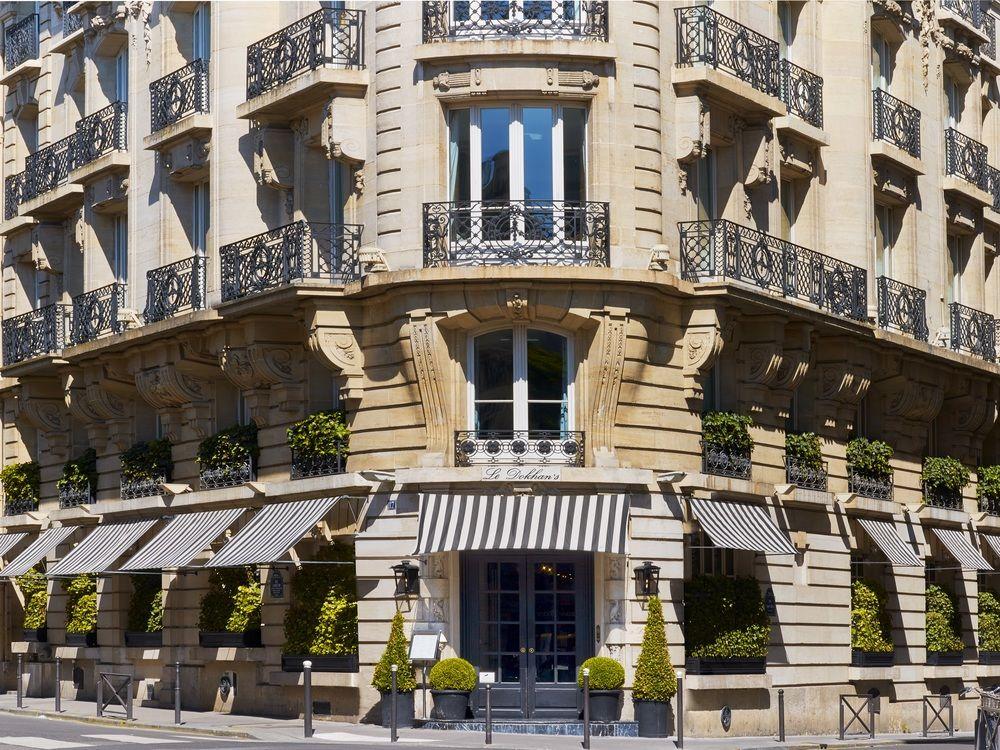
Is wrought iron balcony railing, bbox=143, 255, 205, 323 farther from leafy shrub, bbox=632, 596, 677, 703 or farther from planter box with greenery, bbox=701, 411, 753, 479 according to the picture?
leafy shrub, bbox=632, 596, 677, 703

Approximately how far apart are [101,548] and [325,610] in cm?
762

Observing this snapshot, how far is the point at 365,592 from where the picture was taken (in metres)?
32.6

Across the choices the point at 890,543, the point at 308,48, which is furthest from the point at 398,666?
the point at 890,543

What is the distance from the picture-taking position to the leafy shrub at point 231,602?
35562 mm

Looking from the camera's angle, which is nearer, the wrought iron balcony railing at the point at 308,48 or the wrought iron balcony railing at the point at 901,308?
the wrought iron balcony railing at the point at 308,48

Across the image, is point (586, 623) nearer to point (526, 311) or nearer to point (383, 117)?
point (526, 311)

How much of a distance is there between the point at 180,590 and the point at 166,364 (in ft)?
14.2

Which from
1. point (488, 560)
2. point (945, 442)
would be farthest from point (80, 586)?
point (945, 442)

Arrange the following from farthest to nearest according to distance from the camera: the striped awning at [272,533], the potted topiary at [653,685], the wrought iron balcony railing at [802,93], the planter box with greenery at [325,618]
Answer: the wrought iron balcony railing at [802,93] < the planter box with greenery at [325,618] < the striped awning at [272,533] < the potted topiary at [653,685]

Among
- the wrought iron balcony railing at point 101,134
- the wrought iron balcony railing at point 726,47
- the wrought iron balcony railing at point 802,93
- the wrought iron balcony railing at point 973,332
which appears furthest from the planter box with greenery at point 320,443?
the wrought iron balcony railing at point 973,332

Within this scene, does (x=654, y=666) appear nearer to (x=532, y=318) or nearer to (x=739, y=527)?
(x=739, y=527)

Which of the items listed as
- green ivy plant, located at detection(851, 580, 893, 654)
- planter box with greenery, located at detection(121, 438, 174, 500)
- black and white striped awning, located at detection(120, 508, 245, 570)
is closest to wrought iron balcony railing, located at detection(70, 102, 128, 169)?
planter box with greenery, located at detection(121, 438, 174, 500)

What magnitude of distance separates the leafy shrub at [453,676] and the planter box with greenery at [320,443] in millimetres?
4028

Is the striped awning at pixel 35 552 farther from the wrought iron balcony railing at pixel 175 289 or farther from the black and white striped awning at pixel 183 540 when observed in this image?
Answer: the wrought iron balcony railing at pixel 175 289
